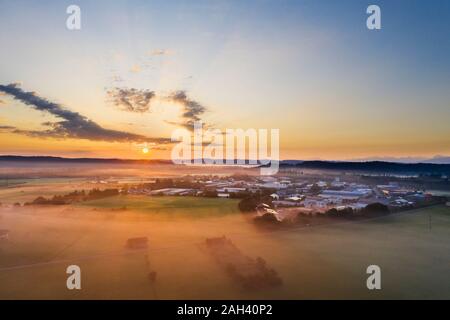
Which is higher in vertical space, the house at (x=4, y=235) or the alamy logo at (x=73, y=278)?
the house at (x=4, y=235)

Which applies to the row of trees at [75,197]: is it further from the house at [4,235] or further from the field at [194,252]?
the house at [4,235]

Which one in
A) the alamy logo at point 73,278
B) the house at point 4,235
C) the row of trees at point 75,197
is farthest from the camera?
the row of trees at point 75,197

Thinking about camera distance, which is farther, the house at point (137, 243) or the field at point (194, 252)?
the house at point (137, 243)

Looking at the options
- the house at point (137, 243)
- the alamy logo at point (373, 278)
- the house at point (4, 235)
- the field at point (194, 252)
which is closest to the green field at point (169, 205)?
the field at point (194, 252)

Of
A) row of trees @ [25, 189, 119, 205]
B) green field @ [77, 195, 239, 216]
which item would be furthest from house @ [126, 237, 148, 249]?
row of trees @ [25, 189, 119, 205]

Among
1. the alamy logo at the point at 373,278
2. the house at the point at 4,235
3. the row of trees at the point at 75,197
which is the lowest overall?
the alamy logo at the point at 373,278

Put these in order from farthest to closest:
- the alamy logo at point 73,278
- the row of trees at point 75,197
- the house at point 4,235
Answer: the row of trees at point 75,197
the house at point 4,235
the alamy logo at point 73,278

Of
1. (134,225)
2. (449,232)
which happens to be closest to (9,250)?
(134,225)
